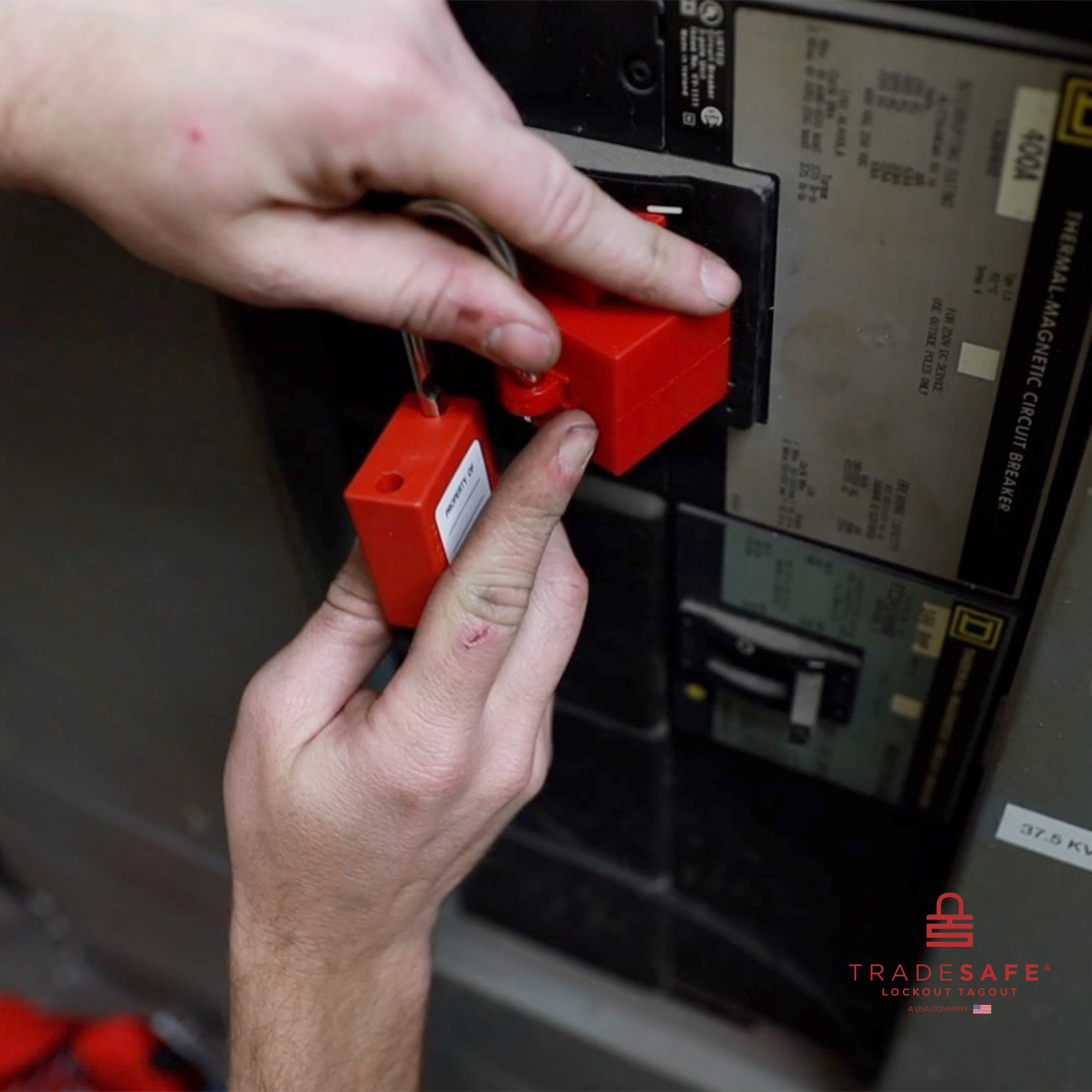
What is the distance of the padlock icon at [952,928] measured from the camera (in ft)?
2.09

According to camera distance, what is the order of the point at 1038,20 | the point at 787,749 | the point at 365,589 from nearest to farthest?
the point at 1038,20, the point at 365,589, the point at 787,749

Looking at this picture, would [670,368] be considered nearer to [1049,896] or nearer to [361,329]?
[361,329]

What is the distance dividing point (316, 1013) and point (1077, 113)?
0.61m

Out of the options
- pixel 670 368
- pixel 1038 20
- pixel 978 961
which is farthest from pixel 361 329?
pixel 978 961

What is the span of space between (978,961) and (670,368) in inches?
15.3

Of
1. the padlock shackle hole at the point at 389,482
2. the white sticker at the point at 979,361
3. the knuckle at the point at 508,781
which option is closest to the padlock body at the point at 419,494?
the padlock shackle hole at the point at 389,482

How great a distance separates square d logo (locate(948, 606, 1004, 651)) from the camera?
23.5 inches

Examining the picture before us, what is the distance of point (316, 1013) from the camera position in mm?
694

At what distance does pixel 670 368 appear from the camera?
0.52 meters

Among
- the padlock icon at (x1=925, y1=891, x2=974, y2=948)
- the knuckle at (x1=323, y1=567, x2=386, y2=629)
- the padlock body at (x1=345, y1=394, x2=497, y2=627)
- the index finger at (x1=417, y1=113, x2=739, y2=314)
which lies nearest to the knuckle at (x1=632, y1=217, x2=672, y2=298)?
the index finger at (x1=417, y1=113, x2=739, y2=314)

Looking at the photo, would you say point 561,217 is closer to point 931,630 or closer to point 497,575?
point 497,575

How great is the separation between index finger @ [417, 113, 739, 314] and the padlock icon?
0.37 meters

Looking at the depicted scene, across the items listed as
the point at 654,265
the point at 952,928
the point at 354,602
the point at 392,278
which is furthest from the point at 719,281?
the point at 952,928

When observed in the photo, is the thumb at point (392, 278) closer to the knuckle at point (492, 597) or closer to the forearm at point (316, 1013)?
the knuckle at point (492, 597)
